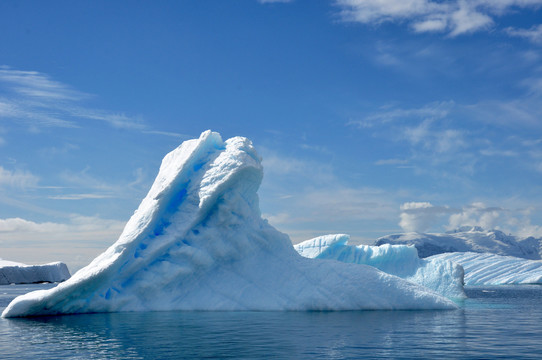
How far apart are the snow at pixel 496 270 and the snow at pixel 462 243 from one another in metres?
87.5

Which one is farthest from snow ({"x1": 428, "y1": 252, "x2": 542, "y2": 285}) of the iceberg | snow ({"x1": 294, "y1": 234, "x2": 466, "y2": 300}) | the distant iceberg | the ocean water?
the distant iceberg

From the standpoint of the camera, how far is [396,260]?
30.0 metres

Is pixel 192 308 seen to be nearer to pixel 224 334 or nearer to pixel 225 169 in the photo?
pixel 225 169

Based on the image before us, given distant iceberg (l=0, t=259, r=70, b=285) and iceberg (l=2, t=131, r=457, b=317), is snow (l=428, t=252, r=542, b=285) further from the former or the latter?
distant iceberg (l=0, t=259, r=70, b=285)

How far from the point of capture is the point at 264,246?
68.1ft

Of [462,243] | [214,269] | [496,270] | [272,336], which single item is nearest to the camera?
[272,336]

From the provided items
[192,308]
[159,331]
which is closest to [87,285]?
[192,308]

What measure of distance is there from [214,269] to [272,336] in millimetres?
7423

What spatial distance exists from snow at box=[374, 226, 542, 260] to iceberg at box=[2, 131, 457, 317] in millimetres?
139873

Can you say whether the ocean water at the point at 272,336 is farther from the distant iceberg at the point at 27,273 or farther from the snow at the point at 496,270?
the distant iceberg at the point at 27,273

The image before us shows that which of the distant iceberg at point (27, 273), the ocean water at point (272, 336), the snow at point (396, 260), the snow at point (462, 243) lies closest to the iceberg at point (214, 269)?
the ocean water at point (272, 336)

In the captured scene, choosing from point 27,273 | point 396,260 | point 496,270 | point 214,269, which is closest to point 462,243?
point 496,270

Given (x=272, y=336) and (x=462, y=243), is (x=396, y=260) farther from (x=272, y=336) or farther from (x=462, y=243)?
(x=462, y=243)

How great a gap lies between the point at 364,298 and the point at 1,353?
12258 millimetres
